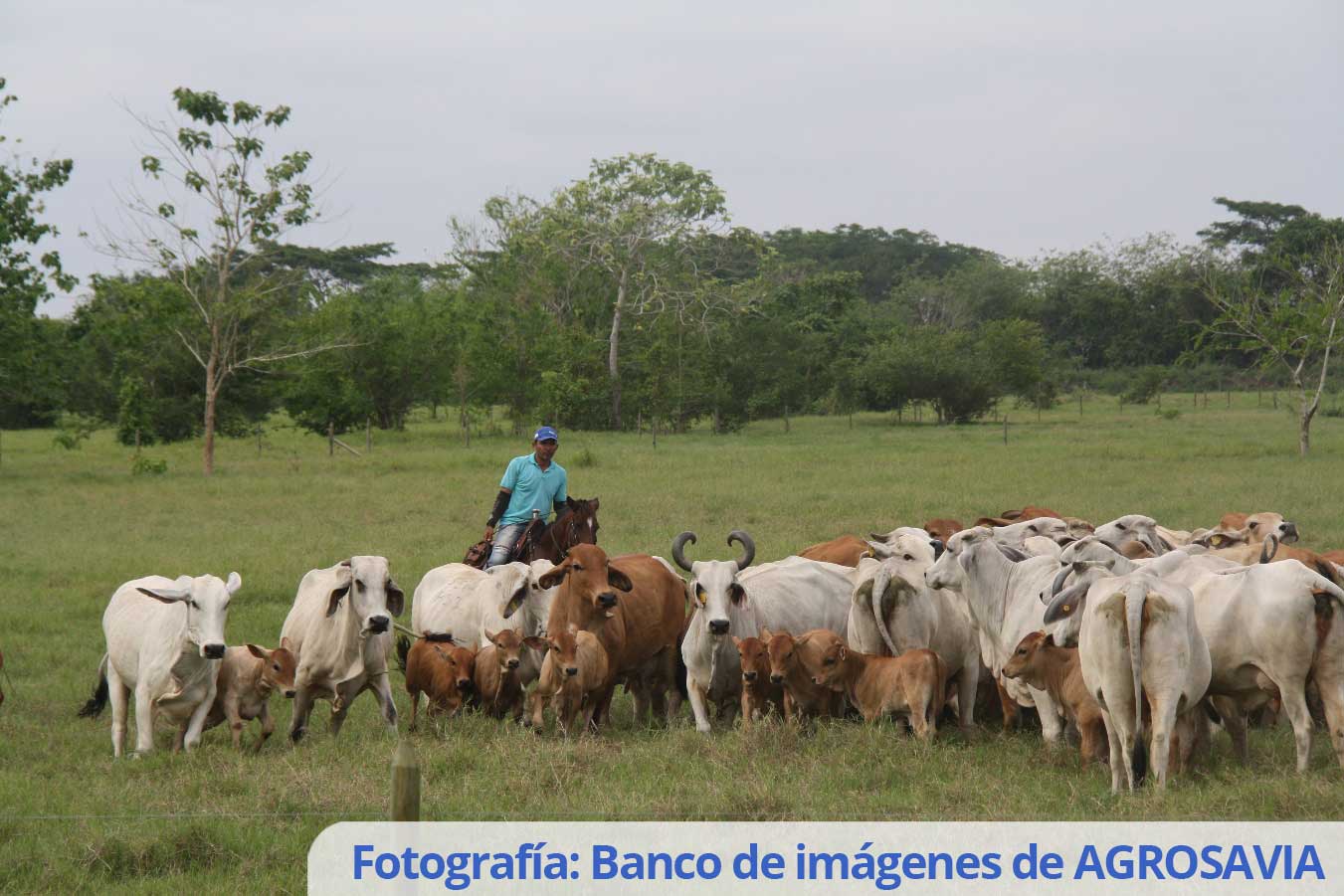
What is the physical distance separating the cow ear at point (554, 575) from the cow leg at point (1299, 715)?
4196 mm

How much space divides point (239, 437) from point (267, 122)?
1100cm

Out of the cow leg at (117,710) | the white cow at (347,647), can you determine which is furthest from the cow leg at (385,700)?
the cow leg at (117,710)

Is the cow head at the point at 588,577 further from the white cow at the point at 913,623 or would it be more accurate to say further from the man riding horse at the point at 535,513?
the man riding horse at the point at 535,513

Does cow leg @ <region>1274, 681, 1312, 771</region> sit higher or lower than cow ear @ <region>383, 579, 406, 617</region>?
lower

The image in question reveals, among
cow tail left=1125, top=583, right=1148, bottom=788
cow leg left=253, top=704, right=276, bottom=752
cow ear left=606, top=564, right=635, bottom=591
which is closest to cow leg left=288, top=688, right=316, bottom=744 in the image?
cow leg left=253, top=704, right=276, bottom=752

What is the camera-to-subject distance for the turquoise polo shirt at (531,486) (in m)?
11.0

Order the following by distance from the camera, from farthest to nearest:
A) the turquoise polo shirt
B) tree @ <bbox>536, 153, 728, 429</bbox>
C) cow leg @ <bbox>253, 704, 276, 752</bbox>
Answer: tree @ <bbox>536, 153, 728, 429</bbox> < the turquoise polo shirt < cow leg @ <bbox>253, 704, 276, 752</bbox>

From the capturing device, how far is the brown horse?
35.6 ft

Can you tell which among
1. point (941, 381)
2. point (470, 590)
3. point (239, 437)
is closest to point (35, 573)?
point (470, 590)

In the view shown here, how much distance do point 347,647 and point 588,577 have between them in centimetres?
154

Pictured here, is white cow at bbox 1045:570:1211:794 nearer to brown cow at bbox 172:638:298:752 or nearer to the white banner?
the white banner

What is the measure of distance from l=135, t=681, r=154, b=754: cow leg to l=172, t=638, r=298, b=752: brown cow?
0.16 meters

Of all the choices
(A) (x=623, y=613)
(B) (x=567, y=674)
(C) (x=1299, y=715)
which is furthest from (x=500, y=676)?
(C) (x=1299, y=715)

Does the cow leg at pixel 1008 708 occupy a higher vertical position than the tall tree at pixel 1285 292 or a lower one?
lower
